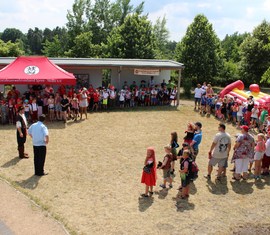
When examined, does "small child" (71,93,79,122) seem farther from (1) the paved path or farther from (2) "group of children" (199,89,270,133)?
(1) the paved path

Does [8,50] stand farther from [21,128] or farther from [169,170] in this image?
[169,170]

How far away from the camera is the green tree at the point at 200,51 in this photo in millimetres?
28375

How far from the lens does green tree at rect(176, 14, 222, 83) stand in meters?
28.4

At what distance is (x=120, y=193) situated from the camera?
324 inches

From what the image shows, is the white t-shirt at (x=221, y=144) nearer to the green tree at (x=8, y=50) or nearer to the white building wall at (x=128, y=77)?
the white building wall at (x=128, y=77)

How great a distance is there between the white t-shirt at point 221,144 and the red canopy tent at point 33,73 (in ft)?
27.5

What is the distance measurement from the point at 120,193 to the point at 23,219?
2.40 metres

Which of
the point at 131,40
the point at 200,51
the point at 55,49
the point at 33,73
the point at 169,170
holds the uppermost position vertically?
the point at 131,40

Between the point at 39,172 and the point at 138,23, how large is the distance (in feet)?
88.2

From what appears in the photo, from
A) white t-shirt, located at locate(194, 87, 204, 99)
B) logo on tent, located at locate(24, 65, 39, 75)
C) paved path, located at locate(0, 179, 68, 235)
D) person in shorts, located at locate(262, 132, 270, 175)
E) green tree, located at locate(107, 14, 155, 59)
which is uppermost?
green tree, located at locate(107, 14, 155, 59)

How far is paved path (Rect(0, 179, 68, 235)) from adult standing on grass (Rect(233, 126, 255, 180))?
5078mm

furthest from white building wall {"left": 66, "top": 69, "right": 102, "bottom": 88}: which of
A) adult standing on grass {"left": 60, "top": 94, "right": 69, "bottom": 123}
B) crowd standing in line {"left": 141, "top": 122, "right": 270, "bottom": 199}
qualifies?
crowd standing in line {"left": 141, "top": 122, "right": 270, "bottom": 199}

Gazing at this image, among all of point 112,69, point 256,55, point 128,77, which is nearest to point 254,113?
point 128,77

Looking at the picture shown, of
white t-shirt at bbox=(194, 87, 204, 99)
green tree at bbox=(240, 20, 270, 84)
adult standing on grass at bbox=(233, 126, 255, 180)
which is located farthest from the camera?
green tree at bbox=(240, 20, 270, 84)
